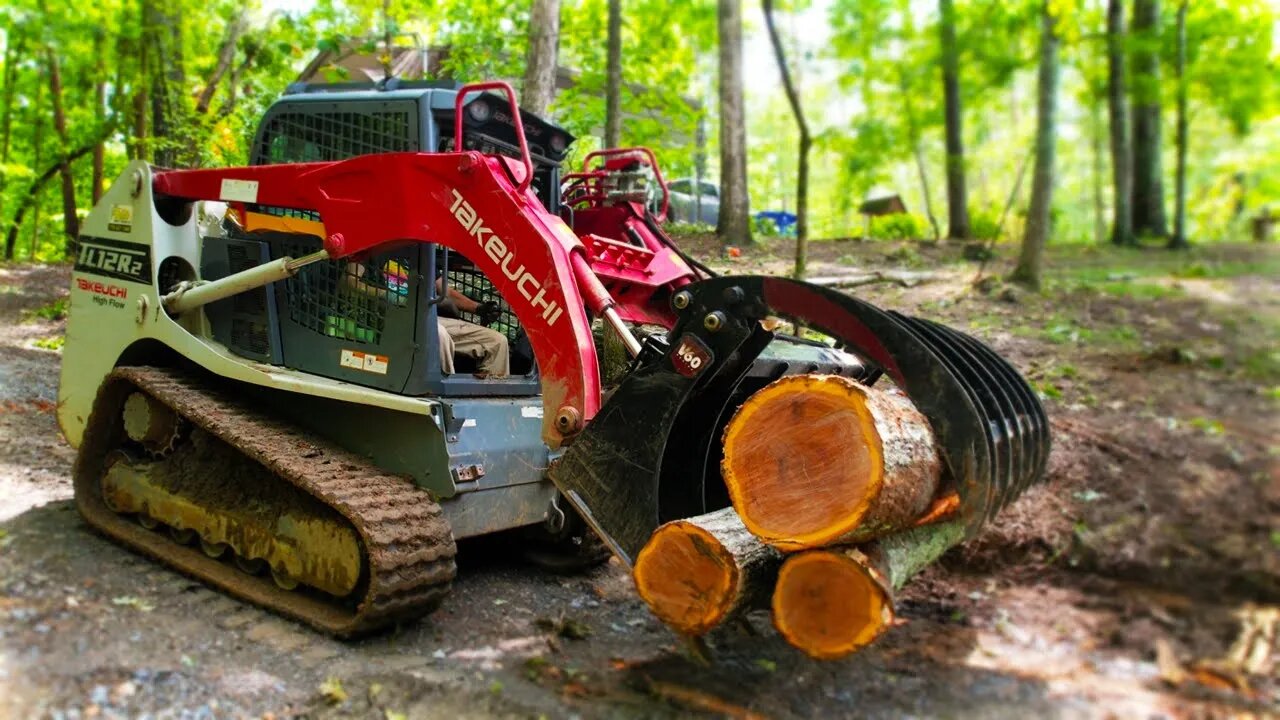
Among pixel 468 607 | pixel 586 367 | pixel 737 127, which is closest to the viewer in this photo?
pixel 586 367

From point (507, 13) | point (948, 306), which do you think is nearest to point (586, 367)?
point (948, 306)

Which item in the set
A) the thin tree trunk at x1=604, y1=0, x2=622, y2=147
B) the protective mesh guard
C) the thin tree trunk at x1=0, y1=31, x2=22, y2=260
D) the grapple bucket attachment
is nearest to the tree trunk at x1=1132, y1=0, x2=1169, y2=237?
the grapple bucket attachment

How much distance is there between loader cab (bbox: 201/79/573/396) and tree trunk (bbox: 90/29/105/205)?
11.3 m

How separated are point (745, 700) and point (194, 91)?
538 inches

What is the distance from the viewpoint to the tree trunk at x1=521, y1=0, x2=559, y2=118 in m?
8.38

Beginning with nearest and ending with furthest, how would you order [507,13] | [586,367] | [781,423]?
[781,423], [586,367], [507,13]

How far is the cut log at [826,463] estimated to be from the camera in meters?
2.61

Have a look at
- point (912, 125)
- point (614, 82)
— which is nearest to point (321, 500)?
point (912, 125)

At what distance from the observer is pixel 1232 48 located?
5543mm

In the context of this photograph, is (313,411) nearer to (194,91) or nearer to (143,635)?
(143,635)

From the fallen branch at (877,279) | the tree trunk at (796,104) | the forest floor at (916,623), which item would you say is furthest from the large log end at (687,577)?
the fallen branch at (877,279)

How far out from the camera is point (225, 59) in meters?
13.1

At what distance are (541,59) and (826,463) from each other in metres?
6.62

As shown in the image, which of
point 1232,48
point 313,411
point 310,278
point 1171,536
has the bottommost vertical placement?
point 1171,536
